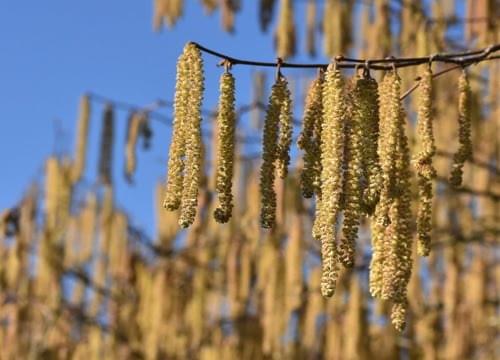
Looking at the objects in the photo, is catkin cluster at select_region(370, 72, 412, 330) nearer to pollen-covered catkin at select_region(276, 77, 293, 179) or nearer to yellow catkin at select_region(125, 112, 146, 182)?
pollen-covered catkin at select_region(276, 77, 293, 179)

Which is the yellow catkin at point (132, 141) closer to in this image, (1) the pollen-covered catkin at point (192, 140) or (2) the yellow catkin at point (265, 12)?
(2) the yellow catkin at point (265, 12)

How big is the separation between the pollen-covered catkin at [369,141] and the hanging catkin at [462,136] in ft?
0.89

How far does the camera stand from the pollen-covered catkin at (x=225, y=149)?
159 centimetres

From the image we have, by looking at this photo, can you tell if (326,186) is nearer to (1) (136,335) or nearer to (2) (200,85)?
(2) (200,85)

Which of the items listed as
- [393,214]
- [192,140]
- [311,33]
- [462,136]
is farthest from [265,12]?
[192,140]

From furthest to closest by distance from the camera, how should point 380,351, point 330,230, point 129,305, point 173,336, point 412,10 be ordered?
point 129,305 → point 173,336 → point 380,351 → point 412,10 → point 330,230

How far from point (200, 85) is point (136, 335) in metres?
3.75

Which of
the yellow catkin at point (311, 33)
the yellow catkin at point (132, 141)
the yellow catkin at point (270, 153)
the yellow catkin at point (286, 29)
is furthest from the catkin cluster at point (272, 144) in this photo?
the yellow catkin at point (311, 33)

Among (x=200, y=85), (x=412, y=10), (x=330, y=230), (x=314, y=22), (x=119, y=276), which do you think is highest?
(x=314, y=22)

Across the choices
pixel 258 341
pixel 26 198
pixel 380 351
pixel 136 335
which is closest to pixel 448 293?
pixel 380 351

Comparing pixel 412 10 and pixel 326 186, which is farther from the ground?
pixel 412 10

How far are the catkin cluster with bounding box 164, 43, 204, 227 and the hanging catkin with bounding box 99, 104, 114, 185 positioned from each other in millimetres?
2741

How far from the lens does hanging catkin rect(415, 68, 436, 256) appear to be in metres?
1.79

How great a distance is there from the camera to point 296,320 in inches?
186
